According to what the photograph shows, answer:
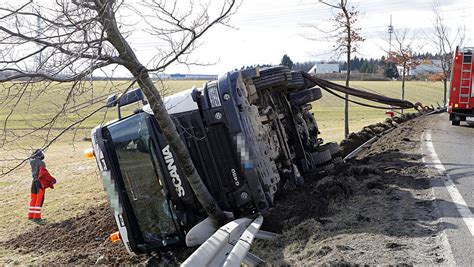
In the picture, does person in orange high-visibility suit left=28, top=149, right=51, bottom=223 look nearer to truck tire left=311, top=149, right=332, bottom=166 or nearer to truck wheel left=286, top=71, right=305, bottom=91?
truck wheel left=286, top=71, right=305, bottom=91

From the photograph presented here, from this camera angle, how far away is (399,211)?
5355mm

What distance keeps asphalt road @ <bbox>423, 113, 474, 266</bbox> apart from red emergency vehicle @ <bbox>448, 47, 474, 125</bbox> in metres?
3.23

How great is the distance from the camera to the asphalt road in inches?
170

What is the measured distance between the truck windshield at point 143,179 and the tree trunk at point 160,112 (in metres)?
0.50

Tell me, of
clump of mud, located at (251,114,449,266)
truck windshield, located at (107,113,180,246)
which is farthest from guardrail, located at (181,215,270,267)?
truck windshield, located at (107,113,180,246)

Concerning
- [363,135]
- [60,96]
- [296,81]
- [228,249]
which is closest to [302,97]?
[296,81]

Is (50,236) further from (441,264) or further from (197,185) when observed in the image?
(441,264)

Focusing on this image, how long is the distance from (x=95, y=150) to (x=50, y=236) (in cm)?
330

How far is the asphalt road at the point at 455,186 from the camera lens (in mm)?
4329

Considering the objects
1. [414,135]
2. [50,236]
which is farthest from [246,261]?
[414,135]

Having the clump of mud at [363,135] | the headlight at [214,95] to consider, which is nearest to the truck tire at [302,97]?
the headlight at [214,95]

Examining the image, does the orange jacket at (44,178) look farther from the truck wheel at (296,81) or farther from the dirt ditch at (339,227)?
the truck wheel at (296,81)

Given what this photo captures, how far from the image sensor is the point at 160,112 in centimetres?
588

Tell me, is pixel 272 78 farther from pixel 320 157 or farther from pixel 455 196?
pixel 455 196
